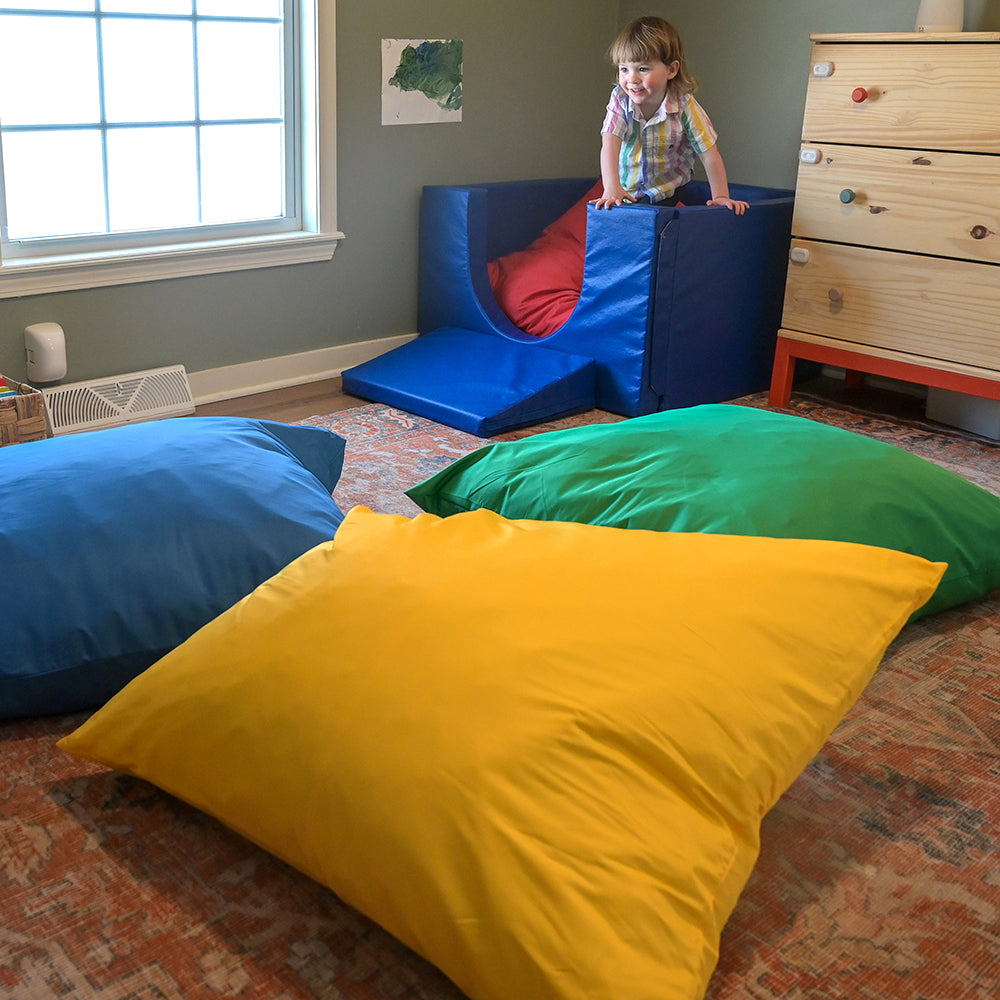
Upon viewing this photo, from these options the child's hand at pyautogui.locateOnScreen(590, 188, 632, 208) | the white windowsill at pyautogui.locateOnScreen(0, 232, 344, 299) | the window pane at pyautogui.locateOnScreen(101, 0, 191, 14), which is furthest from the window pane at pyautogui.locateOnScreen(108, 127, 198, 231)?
the child's hand at pyautogui.locateOnScreen(590, 188, 632, 208)

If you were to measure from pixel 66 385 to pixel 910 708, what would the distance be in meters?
2.28

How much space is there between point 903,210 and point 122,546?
232cm

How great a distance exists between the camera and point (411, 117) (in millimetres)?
3516

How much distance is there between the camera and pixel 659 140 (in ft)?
10.6

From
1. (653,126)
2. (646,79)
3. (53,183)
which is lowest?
(53,183)

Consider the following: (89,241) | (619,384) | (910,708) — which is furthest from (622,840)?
(89,241)

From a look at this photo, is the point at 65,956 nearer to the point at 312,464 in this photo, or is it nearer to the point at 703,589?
the point at 703,589

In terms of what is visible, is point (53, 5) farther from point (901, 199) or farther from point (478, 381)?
point (901, 199)

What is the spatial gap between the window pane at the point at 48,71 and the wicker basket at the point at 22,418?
830mm

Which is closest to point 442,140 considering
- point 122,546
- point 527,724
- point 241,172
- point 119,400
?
point 241,172

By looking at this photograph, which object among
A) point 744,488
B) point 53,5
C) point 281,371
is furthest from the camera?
point 281,371

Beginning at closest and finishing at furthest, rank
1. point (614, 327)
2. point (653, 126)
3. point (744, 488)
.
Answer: point (744, 488) < point (614, 327) < point (653, 126)

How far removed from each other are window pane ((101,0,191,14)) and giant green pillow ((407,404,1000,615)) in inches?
71.1

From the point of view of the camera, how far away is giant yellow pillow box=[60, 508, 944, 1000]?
34.6 inches
